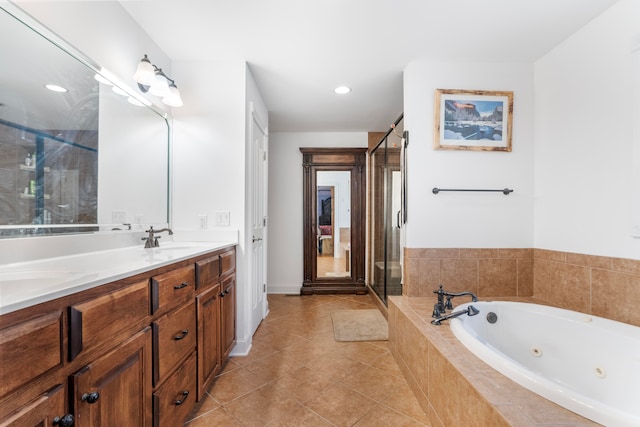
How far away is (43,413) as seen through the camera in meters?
0.66

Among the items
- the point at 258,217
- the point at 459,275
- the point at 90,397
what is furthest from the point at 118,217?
the point at 459,275

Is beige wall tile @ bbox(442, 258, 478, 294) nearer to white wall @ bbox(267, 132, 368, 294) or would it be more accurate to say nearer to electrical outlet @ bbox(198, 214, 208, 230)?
electrical outlet @ bbox(198, 214, 208, 230)

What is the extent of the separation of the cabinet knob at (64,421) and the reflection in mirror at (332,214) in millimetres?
3405

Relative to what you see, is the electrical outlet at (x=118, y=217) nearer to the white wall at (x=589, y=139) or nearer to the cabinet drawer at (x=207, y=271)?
the cabinet drawer at (x=207, y=271)

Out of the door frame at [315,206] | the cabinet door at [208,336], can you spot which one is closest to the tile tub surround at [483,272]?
the cabinet door at [208,336]

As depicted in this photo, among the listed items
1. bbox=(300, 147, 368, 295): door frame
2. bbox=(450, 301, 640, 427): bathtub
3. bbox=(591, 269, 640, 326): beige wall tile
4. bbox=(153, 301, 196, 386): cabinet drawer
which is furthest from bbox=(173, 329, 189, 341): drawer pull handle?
bbox=(300, 147, 368, 295): door frame

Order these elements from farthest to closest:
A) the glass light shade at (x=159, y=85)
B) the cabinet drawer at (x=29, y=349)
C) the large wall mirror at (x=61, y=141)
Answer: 1. the glass light shade at (x=159, y=85)
2. the large wall mirror at (x=61, y=141)
3. the cabinet drawer at (x=29, y=349)

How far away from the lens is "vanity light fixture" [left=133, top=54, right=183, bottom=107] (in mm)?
1746

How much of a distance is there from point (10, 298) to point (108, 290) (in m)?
0.28

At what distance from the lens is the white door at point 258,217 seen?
97.8 inches

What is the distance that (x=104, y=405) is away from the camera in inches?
33.4

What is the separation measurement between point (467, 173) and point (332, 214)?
6.74ft

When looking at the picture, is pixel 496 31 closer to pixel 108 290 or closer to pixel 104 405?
pixel 108 290

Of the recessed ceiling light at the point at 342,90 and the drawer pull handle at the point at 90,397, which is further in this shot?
the recessed ceiling light at the point at 342,90
